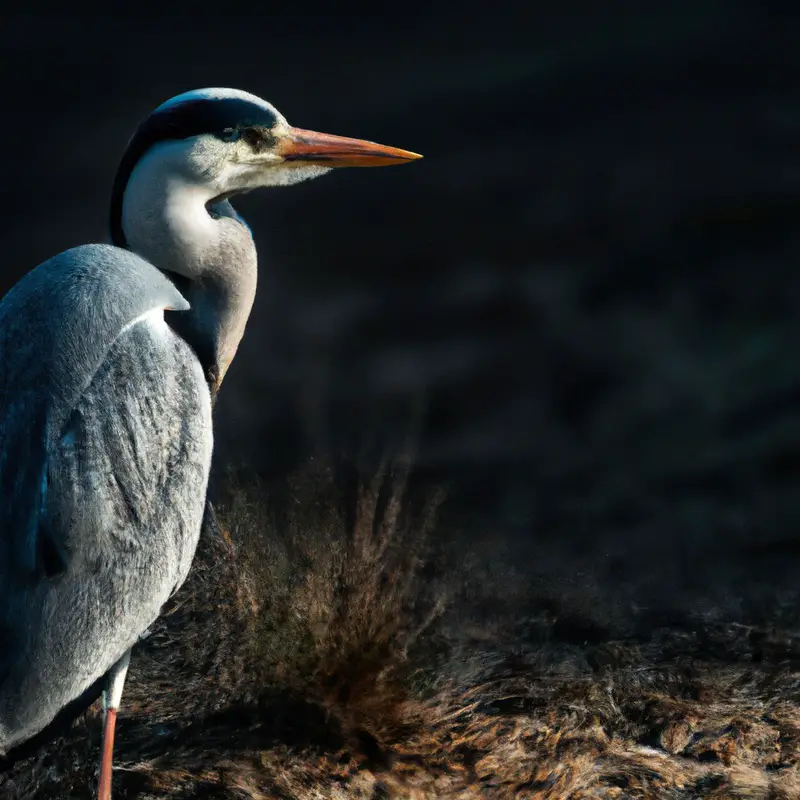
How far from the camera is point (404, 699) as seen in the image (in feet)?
10.3

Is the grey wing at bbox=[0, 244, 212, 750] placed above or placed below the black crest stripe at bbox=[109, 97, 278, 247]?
below

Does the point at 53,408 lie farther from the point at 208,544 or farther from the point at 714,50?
the point at 714,50

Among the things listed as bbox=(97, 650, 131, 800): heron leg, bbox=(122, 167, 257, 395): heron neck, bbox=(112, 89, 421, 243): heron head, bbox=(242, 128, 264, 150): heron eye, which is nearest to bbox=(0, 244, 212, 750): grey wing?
bbox=(97, 650, 131, 800): heron leg

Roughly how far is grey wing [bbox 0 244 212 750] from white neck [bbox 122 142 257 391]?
0.80 ft

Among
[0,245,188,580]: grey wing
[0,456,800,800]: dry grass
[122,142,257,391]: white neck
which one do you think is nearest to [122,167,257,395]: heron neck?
[122,142,257,391]: white neck

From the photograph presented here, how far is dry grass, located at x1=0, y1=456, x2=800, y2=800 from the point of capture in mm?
2908

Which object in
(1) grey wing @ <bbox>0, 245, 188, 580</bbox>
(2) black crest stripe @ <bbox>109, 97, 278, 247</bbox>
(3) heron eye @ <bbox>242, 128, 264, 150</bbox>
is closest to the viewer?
(1) grey wing @ <bbox>0, 245, 188, 580</bbox>

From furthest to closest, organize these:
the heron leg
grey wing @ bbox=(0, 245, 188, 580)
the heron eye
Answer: the heron eye < the heron leg < grey wing @ bbox=(0, 245, 188, 580)

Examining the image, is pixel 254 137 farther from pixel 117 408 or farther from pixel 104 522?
pixel 104 522

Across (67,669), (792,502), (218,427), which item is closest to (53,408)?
(67,669)

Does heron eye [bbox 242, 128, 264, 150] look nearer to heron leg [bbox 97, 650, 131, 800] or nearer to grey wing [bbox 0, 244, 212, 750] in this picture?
grey wing [bbox 0, 244, 212, 750]

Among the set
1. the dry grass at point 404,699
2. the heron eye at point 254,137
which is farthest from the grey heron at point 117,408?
the dry grass at point 404,699

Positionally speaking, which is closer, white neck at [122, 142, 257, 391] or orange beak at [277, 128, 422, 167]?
white neck at [122, 142, 257, 391]

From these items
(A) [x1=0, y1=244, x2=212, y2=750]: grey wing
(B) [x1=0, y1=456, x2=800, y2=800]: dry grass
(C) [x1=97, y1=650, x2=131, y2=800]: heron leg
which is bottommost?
(B) [x1=0, y1=456, x2=800, y2=800]: dry grass
